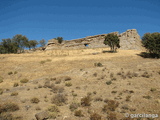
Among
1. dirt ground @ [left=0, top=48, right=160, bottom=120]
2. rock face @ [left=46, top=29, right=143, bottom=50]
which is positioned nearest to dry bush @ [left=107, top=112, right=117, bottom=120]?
dirt ground @ [left=0, top=48, right=160, bottom=120]

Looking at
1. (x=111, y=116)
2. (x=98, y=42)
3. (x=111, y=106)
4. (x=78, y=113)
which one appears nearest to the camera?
(x=111, y=116)

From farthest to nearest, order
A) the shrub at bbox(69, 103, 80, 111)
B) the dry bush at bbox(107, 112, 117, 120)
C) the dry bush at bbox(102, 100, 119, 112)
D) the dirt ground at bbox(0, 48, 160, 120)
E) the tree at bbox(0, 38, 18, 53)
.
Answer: the tree at bbox(0, 38, 18, 53) → the shrub at bbox(69, 103, 80, 111) → the dry bush at bbox(102, 100, 119, 112) → the dirt ground at bbox(0, 48, 160, 120) → the dry bush at bbox(107, 112, 117, 120)

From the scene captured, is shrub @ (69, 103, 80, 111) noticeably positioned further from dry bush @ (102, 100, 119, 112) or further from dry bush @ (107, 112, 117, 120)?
dry bush @ (107, 112, 117, 120)

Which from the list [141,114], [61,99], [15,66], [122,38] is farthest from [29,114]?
[122,38]

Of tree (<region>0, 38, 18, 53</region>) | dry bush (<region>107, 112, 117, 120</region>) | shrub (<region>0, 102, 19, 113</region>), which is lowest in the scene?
dry bush (<region>107, 112, 117, 120</region>)

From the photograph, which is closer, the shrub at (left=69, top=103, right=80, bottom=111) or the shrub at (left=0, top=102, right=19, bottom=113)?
the shrub at (left=0, top=102, right=19, bottom=113)

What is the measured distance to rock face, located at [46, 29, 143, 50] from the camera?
39287 mm

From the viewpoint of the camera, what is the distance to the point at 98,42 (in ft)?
150

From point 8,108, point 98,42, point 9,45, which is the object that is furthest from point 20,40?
point 8,108

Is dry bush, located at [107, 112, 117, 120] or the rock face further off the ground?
the rock face

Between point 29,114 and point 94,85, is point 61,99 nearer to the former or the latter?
point 29,114

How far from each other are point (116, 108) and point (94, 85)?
5224 mm

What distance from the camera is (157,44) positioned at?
26.6 meters

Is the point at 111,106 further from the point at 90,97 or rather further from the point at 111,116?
the point at 90,97
